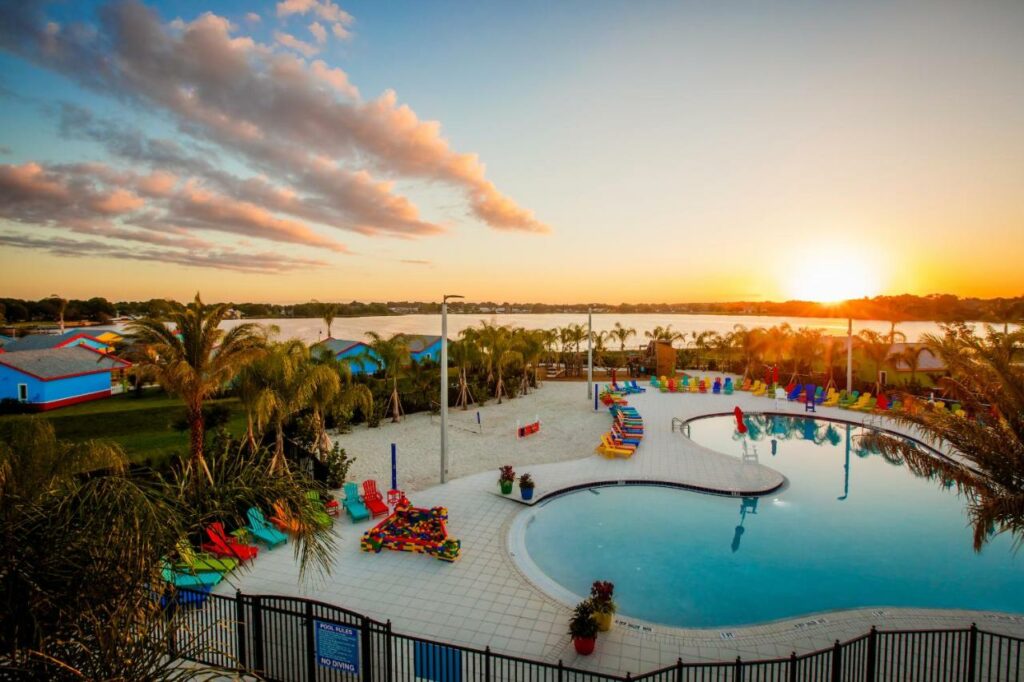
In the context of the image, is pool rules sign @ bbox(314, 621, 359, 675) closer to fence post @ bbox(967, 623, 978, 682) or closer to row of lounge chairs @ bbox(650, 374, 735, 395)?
fence post @ bbox(967, 623, 978, 682)

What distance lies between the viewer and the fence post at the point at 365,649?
6.27 m

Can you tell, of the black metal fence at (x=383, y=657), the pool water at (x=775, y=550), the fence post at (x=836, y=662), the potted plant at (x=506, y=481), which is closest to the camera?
the fence post at (x=836, y=662)

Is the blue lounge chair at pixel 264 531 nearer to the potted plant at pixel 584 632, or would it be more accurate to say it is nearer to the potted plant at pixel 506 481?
the potted plant at pixel 506 481

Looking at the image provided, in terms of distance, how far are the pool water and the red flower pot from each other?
1683mm

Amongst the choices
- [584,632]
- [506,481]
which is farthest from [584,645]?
[506,481]

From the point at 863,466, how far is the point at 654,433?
731cm

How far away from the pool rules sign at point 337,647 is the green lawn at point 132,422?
30.4 feet

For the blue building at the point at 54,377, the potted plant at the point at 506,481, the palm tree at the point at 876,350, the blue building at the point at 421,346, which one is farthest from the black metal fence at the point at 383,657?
the blue building at the point at 421,346

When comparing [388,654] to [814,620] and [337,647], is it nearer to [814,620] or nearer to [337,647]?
[337,647]

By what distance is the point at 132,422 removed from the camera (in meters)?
19.1

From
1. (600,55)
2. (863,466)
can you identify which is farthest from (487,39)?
(863,466)

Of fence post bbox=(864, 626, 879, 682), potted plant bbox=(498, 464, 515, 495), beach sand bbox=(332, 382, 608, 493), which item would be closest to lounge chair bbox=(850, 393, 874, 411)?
beach sand bbox=(332, 382, 608, 493)

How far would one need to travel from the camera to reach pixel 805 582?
32.3ft

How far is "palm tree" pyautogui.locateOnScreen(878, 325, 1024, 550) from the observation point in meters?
7.14
